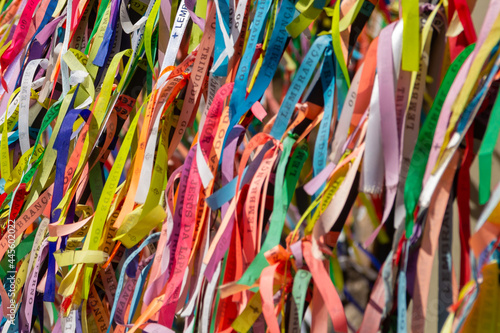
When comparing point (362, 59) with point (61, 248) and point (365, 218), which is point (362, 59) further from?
point (61, 248)

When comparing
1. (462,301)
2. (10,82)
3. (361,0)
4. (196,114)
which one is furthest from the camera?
(10,82)

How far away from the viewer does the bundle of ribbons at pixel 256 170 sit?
1.13 feet

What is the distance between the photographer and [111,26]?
62cm

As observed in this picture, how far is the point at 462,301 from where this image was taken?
1.01 feet

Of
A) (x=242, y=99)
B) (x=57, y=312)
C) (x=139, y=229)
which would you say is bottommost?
(x=57, y=312)

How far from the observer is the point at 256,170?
45cm

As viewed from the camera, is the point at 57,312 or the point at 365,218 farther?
the point at 57,312

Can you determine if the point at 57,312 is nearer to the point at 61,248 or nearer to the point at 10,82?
the point at 61,248

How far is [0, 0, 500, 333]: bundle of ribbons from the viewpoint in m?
0.34

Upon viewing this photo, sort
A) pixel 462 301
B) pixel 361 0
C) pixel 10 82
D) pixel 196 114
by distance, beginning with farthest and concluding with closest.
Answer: pixel 10 82
pixel 196 114
pixel 361 0
pixel 462 301

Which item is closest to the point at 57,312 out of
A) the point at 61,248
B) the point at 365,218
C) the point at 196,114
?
the point at 61,248

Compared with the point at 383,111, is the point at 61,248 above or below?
below

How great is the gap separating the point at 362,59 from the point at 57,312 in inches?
16.7

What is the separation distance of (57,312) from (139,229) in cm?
20
